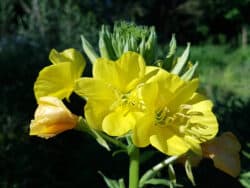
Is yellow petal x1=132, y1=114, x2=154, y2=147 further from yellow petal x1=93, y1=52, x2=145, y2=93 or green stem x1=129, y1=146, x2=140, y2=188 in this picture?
green stem x1=129, y1=146, x2=140, y2=188

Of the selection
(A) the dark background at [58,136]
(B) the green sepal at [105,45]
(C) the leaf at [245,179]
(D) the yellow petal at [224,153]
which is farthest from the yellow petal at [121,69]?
(C) the leaf at [245,179]

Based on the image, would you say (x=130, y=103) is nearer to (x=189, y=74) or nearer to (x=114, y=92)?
(x=114, y=92)

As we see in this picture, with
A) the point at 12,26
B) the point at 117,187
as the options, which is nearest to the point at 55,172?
the point at 117,187

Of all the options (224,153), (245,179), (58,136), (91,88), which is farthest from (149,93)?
(58,136)

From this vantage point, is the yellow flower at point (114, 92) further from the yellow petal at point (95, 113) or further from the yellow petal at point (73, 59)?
the yellow petal at point (73, 59)

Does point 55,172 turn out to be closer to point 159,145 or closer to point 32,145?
point 32,145

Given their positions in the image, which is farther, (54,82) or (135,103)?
(54,82)
